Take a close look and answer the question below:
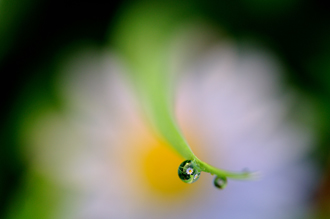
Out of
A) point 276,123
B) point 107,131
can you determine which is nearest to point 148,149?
point 107,131

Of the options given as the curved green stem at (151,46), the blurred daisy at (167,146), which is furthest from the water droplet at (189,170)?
the blurred daisy at (167,146)

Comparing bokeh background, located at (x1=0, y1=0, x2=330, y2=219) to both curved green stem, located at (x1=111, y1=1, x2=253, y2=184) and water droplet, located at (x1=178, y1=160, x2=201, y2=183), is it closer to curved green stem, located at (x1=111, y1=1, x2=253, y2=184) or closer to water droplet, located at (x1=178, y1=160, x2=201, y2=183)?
curved green stem, located at (x1=111, y1=1, x2=253, y2=184)

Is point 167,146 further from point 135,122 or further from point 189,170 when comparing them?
point 189,170

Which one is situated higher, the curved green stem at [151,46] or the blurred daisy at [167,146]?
the curved green stem at [151,46]

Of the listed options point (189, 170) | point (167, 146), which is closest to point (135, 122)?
point (167, 146)

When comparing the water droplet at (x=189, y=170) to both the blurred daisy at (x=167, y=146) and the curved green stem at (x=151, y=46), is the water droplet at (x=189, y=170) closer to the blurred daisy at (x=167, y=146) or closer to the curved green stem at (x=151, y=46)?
the curved green stem at (x=151, y=46)

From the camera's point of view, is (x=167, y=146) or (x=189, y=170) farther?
(x=167, y=146)

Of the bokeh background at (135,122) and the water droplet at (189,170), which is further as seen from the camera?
the bokeh background at (135,122)
